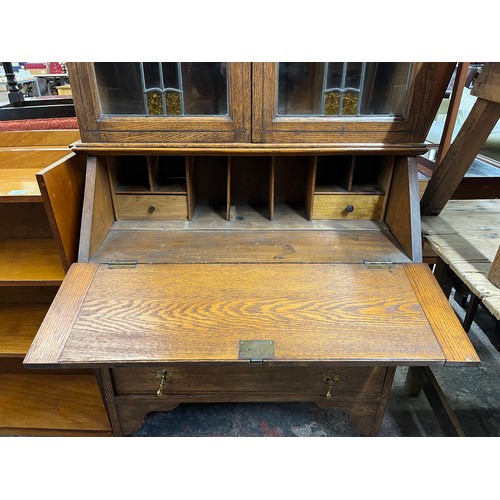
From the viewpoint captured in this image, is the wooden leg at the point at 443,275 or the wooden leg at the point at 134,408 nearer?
the wooden leg at the point at 134,408

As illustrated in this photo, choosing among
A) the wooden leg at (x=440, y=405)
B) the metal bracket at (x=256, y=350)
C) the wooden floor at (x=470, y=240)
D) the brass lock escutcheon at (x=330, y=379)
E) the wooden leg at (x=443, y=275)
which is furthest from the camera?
the wooden leg at (x=443, y=275)

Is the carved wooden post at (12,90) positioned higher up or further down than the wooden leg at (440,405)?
higher up

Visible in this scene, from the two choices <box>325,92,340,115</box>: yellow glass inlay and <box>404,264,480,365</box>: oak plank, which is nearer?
<box>404,264,480,365</box>: oak plank

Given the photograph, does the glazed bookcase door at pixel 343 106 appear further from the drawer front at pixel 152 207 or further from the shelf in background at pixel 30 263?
the shelf in background at pixel 30 263

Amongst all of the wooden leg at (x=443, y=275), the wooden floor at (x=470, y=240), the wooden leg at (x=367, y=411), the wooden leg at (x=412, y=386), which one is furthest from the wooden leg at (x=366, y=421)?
the wooden leg at (x=443, y=275)

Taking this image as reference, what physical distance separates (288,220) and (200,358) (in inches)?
26.8

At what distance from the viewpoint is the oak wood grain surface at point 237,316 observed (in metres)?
0.95

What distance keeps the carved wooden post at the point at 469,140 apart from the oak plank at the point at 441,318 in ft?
1.33

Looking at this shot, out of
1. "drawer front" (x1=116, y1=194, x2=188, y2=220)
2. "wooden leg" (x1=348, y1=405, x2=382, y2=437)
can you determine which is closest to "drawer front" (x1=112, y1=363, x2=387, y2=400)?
"wooden leg" (x1=348, y1=405, x2=382, y2=437)

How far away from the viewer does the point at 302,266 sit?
1.21m

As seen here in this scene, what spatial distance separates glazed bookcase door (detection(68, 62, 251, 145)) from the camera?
1.15 m

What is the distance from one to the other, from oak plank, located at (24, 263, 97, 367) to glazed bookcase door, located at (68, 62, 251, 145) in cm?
44

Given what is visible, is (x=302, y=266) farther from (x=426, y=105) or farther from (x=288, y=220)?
(x=426, y=105)

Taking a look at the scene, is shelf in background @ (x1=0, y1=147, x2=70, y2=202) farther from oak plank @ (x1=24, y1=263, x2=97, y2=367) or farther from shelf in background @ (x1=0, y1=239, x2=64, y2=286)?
oak plank @ (x1=24, y1=263, x2=97, y2=367)
